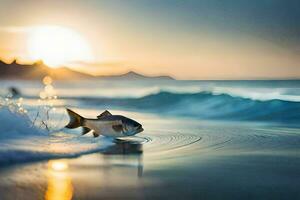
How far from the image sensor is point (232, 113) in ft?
66.8

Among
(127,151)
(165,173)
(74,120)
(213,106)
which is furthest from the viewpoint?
(213,106)

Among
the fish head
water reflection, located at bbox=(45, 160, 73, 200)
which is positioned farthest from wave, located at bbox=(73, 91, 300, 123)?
water reflection, located at bbox=(45, 160, 73, 200)

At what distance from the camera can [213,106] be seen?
22.6m

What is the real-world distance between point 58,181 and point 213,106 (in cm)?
1762

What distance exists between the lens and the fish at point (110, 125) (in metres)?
7.84

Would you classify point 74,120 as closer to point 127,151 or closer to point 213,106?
point 127,151

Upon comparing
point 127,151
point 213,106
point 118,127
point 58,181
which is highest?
point 213,106

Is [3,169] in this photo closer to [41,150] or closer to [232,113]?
[41,150]

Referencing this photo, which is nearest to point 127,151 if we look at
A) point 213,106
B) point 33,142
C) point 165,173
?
point 33,142

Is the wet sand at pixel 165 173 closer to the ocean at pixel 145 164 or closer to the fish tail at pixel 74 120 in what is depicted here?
the ocean at pixel 145 164

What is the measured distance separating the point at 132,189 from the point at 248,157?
2756 mm

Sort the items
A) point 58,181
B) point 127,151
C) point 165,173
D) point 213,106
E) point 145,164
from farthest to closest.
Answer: point 213,106
point 127,151
point 145,164
point 165,173
point 58,181

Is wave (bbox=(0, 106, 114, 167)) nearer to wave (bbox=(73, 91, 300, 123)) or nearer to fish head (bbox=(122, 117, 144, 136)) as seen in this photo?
fish head (bbox=(122, 117, 144, 136))

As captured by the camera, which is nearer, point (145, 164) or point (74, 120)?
point (145, 164)
